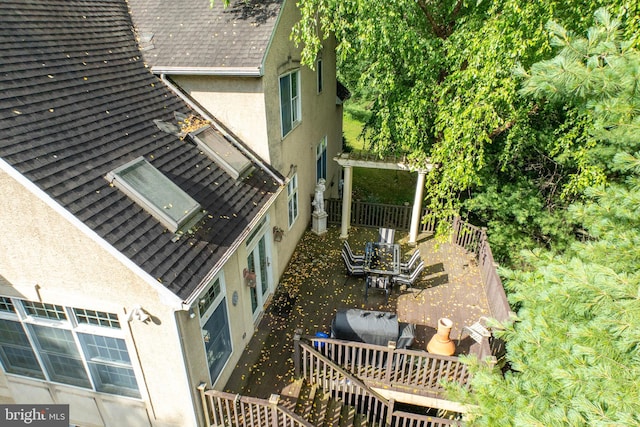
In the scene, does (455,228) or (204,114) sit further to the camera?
(455,228)

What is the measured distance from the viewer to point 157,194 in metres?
6.27

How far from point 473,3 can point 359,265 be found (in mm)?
7874

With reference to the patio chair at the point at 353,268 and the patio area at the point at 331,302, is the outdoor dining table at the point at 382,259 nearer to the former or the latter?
the patio chair at the point at 353,268

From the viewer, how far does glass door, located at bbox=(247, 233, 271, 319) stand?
29.7 ft

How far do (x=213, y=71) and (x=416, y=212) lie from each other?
798 centimetres

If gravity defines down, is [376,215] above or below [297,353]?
below

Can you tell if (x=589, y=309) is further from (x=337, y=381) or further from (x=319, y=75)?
(x=319, y=75)

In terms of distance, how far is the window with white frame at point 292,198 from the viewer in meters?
11.3

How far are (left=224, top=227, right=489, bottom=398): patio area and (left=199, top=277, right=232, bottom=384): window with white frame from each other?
783 mm

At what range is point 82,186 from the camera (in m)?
5.54

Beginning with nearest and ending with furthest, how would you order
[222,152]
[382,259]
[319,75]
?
[222,152]
[382,259]
[319,75]

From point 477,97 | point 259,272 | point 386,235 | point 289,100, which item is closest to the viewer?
point 477,97

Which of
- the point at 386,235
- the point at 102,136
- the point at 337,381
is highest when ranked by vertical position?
the point at 102,136

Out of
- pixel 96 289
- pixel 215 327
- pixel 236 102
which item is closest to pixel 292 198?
pixel 236 102
